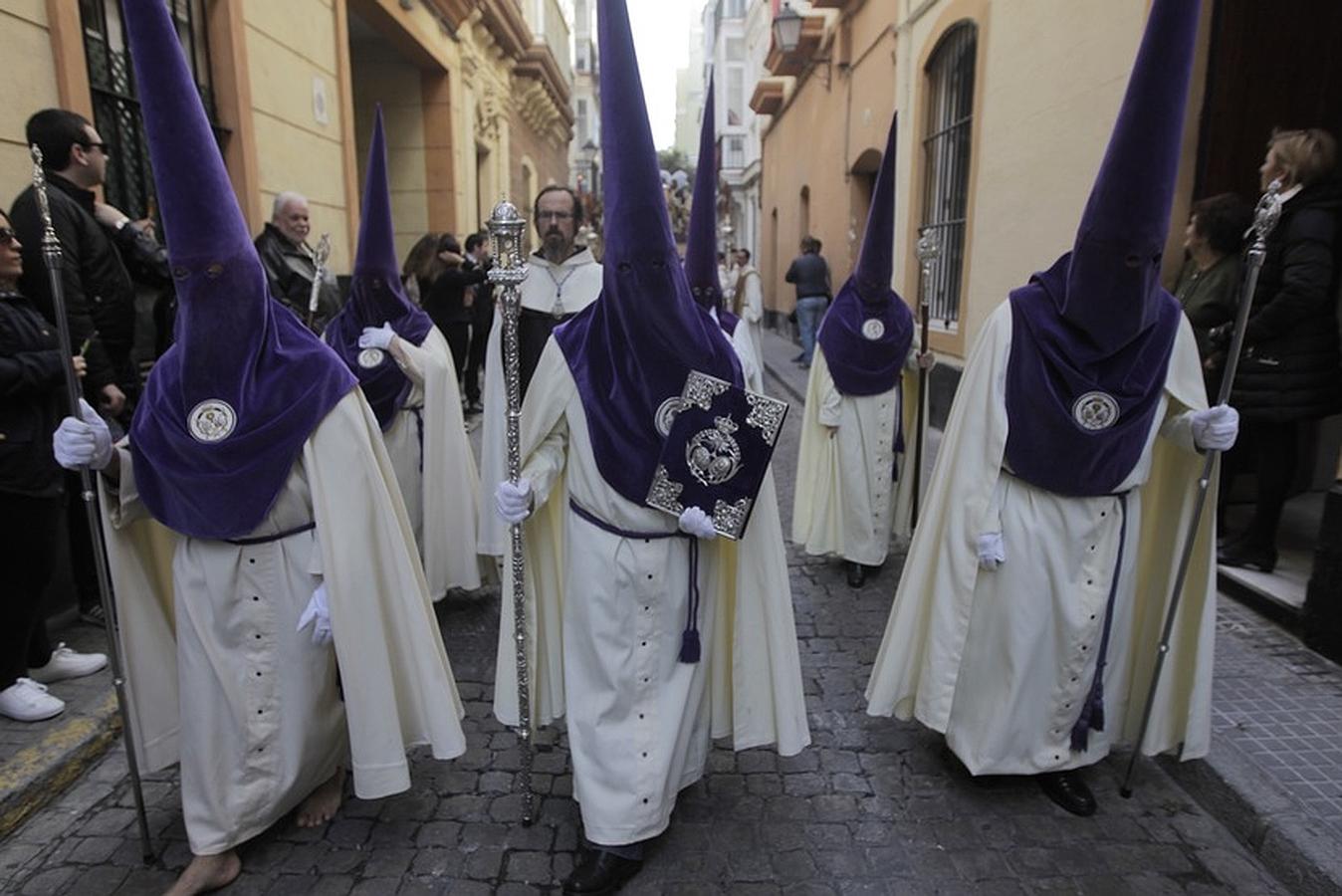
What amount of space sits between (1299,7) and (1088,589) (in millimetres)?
4283

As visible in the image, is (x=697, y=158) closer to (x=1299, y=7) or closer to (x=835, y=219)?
(x=1299, y=7)

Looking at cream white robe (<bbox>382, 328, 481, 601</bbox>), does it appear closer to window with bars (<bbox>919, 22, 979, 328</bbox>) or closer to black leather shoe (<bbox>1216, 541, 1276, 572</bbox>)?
black leather shoe (<bbox>1216, 541, 1276, 572</bbox>)

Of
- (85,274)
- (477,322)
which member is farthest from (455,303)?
(85,274)

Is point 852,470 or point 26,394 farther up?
point 26,394

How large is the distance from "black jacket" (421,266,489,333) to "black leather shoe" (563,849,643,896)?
740 cm

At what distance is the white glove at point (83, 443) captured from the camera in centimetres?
246

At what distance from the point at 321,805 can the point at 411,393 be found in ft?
7.27

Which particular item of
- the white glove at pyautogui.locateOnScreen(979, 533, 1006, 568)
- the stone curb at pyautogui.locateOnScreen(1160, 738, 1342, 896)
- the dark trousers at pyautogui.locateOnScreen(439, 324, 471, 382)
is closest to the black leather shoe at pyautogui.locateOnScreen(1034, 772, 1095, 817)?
the stone curb at pyautogui.locateOnScreen(1160, 738, 1342, 896)

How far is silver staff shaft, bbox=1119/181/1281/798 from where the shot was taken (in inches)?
109

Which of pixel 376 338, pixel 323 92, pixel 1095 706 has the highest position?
pixel 323 92

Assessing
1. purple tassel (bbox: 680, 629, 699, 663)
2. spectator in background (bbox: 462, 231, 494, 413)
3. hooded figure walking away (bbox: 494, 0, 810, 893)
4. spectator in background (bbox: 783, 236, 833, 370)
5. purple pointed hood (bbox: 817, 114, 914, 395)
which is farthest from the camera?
spectator in background (bbox: 783, 236, 833, 370)

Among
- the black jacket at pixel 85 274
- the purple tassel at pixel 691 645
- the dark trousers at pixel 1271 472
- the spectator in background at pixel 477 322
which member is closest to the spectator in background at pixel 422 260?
the black jacket at pixel 85 274

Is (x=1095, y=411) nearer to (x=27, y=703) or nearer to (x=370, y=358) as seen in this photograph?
(x=370, y=358)

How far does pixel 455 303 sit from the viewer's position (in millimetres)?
9711
